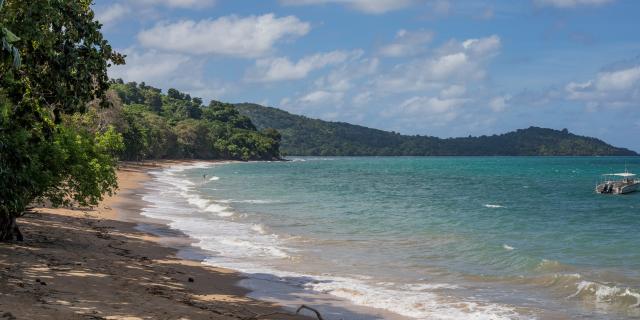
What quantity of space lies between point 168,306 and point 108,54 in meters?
5.61

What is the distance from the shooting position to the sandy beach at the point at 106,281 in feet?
39.2

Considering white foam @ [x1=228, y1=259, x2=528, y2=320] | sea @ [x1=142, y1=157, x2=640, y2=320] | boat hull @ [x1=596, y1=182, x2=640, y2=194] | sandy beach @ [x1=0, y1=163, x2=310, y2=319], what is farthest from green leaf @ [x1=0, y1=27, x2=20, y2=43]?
boat hull @ [x1=596, y1=182, x2=640, y2=194]

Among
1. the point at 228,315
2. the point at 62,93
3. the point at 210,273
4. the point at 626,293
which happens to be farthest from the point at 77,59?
the point at 626,293

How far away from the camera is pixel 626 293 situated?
17.5 m

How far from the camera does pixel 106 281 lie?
1477 cm

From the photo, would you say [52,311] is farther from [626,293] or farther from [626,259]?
[626,259]

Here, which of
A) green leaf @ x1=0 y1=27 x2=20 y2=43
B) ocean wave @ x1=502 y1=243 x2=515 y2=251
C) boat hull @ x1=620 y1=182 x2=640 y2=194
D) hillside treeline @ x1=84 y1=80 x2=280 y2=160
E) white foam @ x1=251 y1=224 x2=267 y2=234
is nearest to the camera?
green leaf @ x1=0 y1=27 x2=20 y2=43

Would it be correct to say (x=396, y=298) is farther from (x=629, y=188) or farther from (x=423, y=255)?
(x=629, y=188)

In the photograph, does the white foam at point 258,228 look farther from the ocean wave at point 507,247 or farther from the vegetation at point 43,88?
the vegetation at point 43,88

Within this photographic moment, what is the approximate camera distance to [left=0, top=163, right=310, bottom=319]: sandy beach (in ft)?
39.2

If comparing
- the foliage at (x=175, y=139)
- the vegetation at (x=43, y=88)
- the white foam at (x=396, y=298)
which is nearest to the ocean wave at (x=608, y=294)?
the white foam at (x=396, y=298)

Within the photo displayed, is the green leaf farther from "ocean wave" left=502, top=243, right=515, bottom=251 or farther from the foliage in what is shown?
the foliage

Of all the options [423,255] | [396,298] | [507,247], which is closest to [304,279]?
[396,298]

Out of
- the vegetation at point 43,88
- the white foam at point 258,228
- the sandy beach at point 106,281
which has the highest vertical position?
the vegetation at point 43,88
